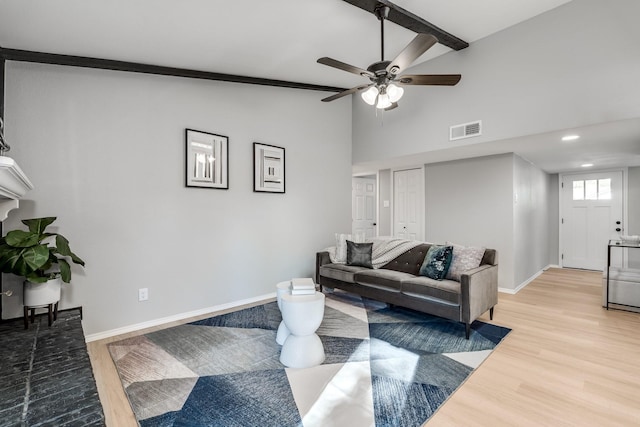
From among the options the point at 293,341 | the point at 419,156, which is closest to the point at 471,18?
the point at 419,156

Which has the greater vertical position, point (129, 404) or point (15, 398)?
point (15, 398)

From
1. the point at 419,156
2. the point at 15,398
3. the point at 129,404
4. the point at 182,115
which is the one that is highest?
the point at 182,115

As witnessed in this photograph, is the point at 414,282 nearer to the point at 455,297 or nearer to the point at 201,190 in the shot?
the point at 455,297

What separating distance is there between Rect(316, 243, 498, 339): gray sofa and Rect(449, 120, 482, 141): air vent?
137 centimetres

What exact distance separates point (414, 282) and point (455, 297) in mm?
419

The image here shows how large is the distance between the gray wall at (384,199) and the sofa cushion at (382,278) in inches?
93.7

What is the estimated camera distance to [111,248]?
9.60 ft

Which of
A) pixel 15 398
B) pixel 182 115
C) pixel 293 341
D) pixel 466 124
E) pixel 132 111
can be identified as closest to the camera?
pixel 15 398

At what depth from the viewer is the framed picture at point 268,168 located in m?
3.96

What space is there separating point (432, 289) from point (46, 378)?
282cm

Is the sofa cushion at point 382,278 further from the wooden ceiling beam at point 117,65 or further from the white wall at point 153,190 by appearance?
the wooden ceiling beam at point 117,65

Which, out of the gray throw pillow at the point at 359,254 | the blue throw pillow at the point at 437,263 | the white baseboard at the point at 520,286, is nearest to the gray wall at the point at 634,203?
the white baseboard at the point at 520,286


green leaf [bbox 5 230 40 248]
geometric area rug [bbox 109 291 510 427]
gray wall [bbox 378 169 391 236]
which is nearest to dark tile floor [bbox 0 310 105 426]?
geometric area rug [bbox 109 291 510 427]

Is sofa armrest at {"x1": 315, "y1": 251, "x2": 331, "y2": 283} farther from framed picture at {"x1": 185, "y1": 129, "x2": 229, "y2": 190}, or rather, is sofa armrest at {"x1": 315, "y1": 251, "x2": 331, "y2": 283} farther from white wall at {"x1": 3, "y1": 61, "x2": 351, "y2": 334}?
framed picture at {"x1": 185, "y1": 129, "x2": 229, "y2": 190}
